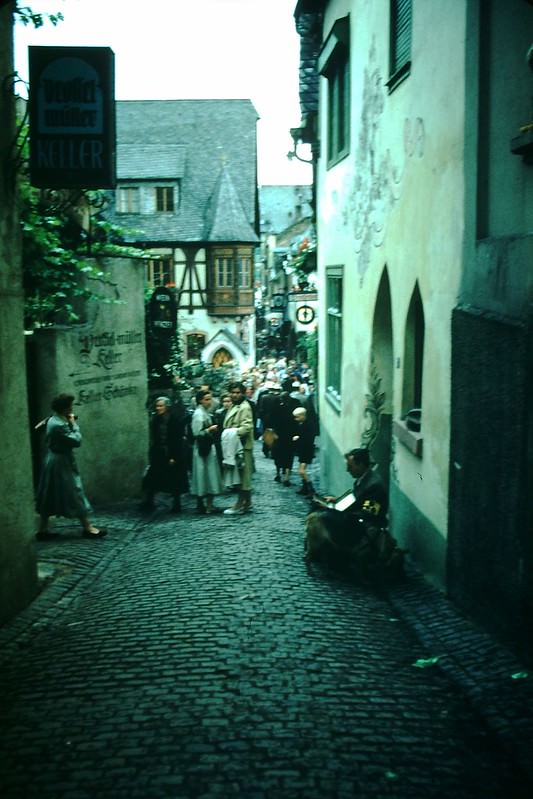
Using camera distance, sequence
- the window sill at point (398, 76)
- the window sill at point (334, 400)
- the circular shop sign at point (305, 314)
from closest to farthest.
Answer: the window sill at point (398, 76) < the window sill at point (334, 400) < the circular shop sign at point (305, 314)

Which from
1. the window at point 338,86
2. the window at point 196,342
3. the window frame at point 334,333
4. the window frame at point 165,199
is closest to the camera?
the window at point 338,86

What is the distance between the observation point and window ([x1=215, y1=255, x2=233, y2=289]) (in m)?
42.0

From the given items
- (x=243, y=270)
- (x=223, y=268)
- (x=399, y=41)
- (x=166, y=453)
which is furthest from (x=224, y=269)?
(x=399, y=41)

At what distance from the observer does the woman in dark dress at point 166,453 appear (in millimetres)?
12602

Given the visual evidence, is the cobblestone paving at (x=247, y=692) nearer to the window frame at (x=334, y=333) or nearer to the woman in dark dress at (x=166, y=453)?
the woman in dark dress at (x=166, y=453)

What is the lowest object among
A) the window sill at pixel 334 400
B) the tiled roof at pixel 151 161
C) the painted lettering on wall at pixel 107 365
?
the window sill at pixel 334 400

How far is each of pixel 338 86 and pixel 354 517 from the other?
8544mm

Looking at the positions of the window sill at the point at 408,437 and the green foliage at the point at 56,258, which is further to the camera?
the green foliage at the point at 56,258

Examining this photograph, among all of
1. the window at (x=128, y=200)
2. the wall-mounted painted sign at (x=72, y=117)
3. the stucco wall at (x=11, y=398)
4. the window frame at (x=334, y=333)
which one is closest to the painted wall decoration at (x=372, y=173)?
the window frame at (x=334, y=333)

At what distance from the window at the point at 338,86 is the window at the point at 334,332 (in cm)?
186

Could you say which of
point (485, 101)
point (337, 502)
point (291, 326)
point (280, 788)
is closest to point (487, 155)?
point (485, 101)

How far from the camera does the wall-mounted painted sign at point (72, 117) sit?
8430 millimetres

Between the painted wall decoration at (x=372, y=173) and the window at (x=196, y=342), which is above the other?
Answer: the painted wall decoration at (x=372, y=173)

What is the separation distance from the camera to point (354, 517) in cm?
877
